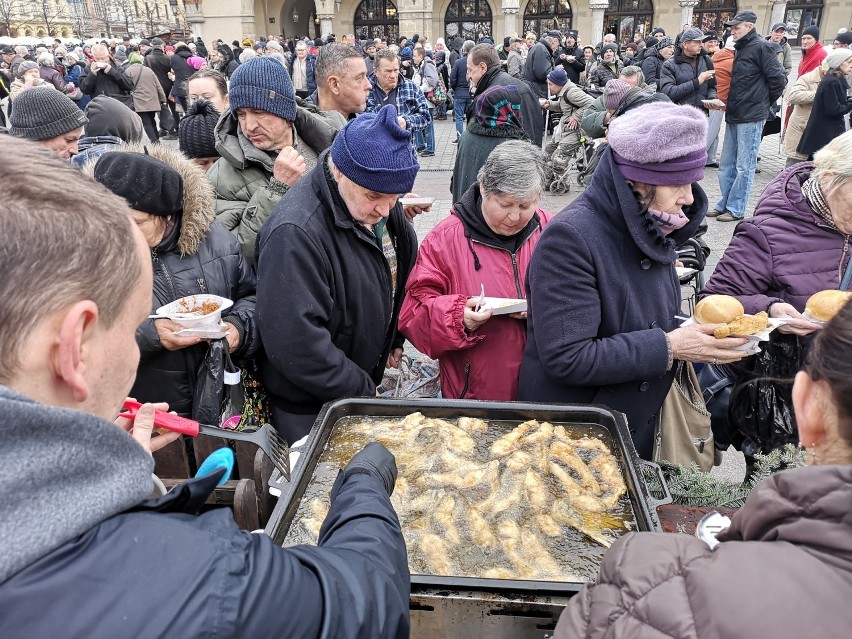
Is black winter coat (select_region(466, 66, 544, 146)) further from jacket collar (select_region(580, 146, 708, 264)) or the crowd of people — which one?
jacket collar (select_region(580, 146, 708, 264))

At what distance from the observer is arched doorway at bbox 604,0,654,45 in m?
31.6

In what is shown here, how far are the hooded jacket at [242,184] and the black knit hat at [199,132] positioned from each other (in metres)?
0.51

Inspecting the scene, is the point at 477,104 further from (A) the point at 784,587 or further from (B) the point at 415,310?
(A) the point at 784,587

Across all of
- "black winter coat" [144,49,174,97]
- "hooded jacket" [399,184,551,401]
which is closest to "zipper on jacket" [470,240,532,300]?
"hooded jacket" [399,184,551,401]

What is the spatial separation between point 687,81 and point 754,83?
6.86ft

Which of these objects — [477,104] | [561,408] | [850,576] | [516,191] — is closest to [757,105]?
[477,104]

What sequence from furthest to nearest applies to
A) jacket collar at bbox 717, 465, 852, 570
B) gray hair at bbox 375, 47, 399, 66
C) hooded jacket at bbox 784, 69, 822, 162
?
hooded jacket at bbox 784, 69, 822, 162 → gray hair at bbox 375, 47, 399, 66 → jacket collar at bbox 717, 465, 852, 570

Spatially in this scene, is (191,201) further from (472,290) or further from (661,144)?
(661,144)

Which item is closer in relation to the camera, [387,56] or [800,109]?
[387,56]

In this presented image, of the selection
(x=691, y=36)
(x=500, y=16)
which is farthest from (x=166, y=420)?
(x=500, y=16)

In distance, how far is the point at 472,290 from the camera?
274cm

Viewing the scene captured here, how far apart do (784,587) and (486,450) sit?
1.29m

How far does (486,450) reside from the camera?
2035 mm

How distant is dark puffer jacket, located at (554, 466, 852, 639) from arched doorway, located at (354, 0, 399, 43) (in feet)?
120
